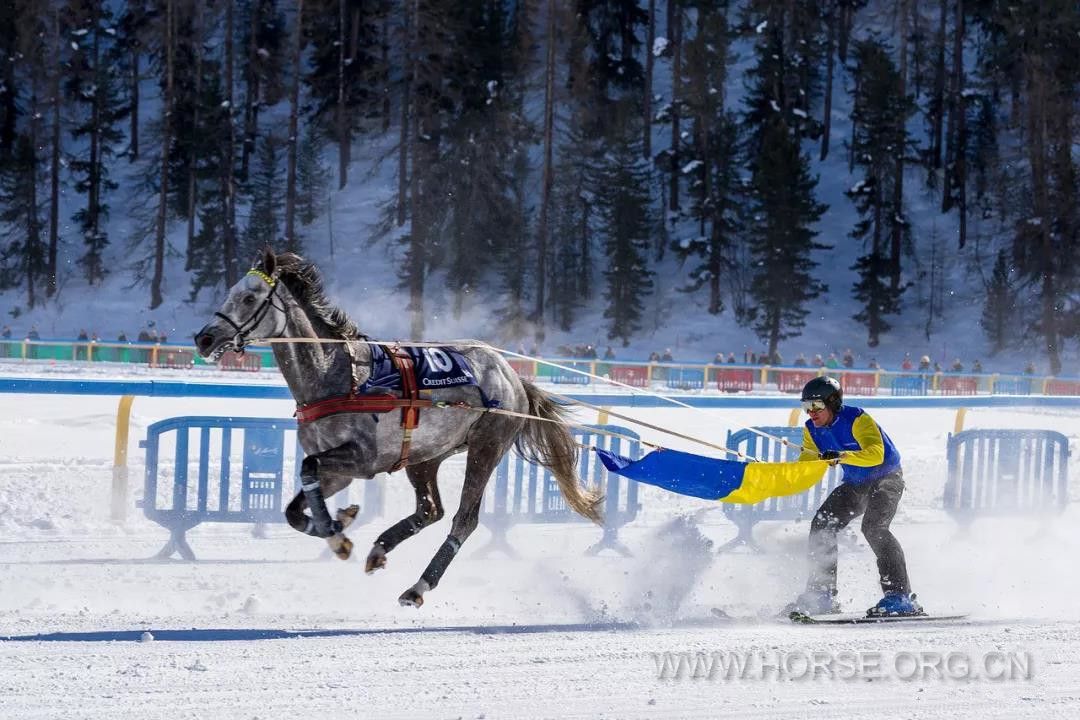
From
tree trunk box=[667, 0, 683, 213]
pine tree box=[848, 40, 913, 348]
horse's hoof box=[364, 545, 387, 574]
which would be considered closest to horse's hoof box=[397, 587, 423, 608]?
horse's hoof box=[364, 545, 387, 574]

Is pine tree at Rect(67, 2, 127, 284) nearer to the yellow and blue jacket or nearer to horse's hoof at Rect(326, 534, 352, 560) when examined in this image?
horse's hoof at Rect(326, 534, 352, 560)

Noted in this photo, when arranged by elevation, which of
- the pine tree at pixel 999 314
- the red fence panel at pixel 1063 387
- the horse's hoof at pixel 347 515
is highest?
the pine tree at pixel 999 314

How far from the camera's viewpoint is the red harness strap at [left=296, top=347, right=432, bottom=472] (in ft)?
23.0

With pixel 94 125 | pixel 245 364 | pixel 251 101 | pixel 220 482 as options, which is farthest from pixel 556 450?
pixel 251 101

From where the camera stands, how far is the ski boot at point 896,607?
24.9 feet

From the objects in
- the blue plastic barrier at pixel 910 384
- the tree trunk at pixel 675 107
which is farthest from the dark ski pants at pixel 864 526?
the tree trunk at pixel 675 107

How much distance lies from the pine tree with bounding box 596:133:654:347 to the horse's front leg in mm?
34921

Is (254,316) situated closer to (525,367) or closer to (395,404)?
(395,404)

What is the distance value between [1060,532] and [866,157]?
36.5 m

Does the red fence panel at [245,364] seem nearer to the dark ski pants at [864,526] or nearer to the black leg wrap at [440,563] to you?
the black leg wrap at [440,563]

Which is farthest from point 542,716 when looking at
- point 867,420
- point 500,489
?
point 500,489

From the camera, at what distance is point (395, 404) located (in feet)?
23.8

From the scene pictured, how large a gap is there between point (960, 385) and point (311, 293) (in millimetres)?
25470

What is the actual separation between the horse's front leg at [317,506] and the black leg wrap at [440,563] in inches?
23.0
